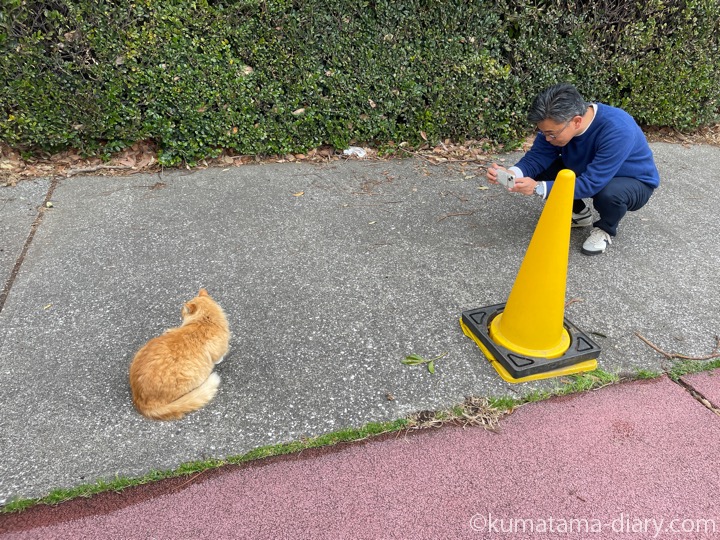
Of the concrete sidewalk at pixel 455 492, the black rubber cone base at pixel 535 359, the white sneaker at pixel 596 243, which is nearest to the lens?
the concrete sidewalk at pixel 455 492

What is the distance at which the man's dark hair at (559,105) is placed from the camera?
273 centimetres

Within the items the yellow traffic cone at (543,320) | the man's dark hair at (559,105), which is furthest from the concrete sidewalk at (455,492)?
the man's dark hair at (559,105)

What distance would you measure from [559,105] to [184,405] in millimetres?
2732

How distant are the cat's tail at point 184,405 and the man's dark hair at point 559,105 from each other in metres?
2.55

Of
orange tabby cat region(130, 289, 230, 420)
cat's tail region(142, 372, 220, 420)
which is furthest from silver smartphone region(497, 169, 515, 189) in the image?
cat's tail region(142, 372, 220, 420)

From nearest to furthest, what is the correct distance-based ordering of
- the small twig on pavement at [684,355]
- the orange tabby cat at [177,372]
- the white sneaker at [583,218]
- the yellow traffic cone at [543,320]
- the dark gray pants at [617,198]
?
the orange tabby cat at [177,372] → the yellow traffic cone at [543,320] → the small twig on pavement at [684,355] → the dark gray pants at [617,198] → the white sneaker at [583,218]

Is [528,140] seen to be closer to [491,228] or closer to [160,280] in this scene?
[491,228]

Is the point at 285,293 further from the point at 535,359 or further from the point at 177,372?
the point at 535,359

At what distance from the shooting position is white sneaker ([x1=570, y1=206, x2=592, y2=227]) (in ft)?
12.2

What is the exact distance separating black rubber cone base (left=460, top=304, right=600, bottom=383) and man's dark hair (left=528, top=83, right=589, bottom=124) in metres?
1.31

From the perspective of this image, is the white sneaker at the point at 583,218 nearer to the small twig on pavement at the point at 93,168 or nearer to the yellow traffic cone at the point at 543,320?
the yellow traffic cone at the point at 543,320

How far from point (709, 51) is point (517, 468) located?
18.6 feet

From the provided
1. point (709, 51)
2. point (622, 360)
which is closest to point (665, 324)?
point (622, 360)

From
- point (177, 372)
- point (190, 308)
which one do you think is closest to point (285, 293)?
point (190, 308)
